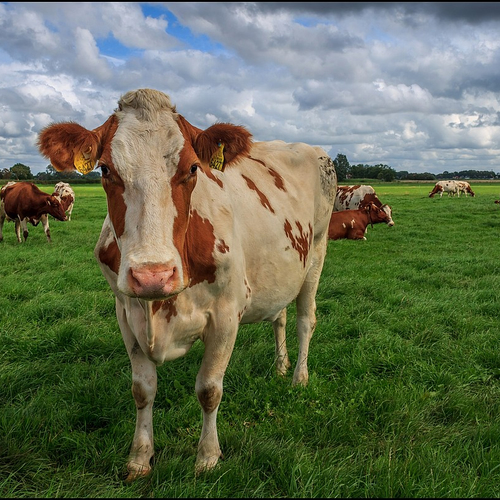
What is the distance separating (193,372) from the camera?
162 inches

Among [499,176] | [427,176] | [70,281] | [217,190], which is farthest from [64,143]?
[499,176]

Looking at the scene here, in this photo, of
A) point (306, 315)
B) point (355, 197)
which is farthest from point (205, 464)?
point (355, 197)

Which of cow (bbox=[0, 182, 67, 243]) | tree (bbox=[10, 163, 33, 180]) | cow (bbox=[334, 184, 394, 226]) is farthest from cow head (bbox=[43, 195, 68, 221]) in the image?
tree (bbox=[10, 163, 33, 180])

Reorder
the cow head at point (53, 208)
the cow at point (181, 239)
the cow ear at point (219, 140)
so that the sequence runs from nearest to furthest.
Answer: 1. the cow at point (181, 239)
2. the cow ear at point (219, 140)
3. the cow head at point (53, 208)

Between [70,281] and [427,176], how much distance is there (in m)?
107

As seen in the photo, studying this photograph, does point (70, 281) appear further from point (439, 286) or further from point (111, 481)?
point (439, 286)

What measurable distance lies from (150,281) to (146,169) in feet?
1.95

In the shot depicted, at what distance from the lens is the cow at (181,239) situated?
7.26 ft

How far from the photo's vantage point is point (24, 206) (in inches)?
512

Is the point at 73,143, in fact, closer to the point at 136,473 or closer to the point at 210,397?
the point at 210,397

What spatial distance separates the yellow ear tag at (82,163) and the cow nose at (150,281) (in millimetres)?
853

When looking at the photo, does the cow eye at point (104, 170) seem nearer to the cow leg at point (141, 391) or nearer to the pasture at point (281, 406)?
the cow leg at point (141, 391)

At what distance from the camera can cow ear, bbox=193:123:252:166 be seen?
2.64 meters

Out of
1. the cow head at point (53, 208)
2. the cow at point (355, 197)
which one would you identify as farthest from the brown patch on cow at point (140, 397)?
the cow at point (355, 197)
